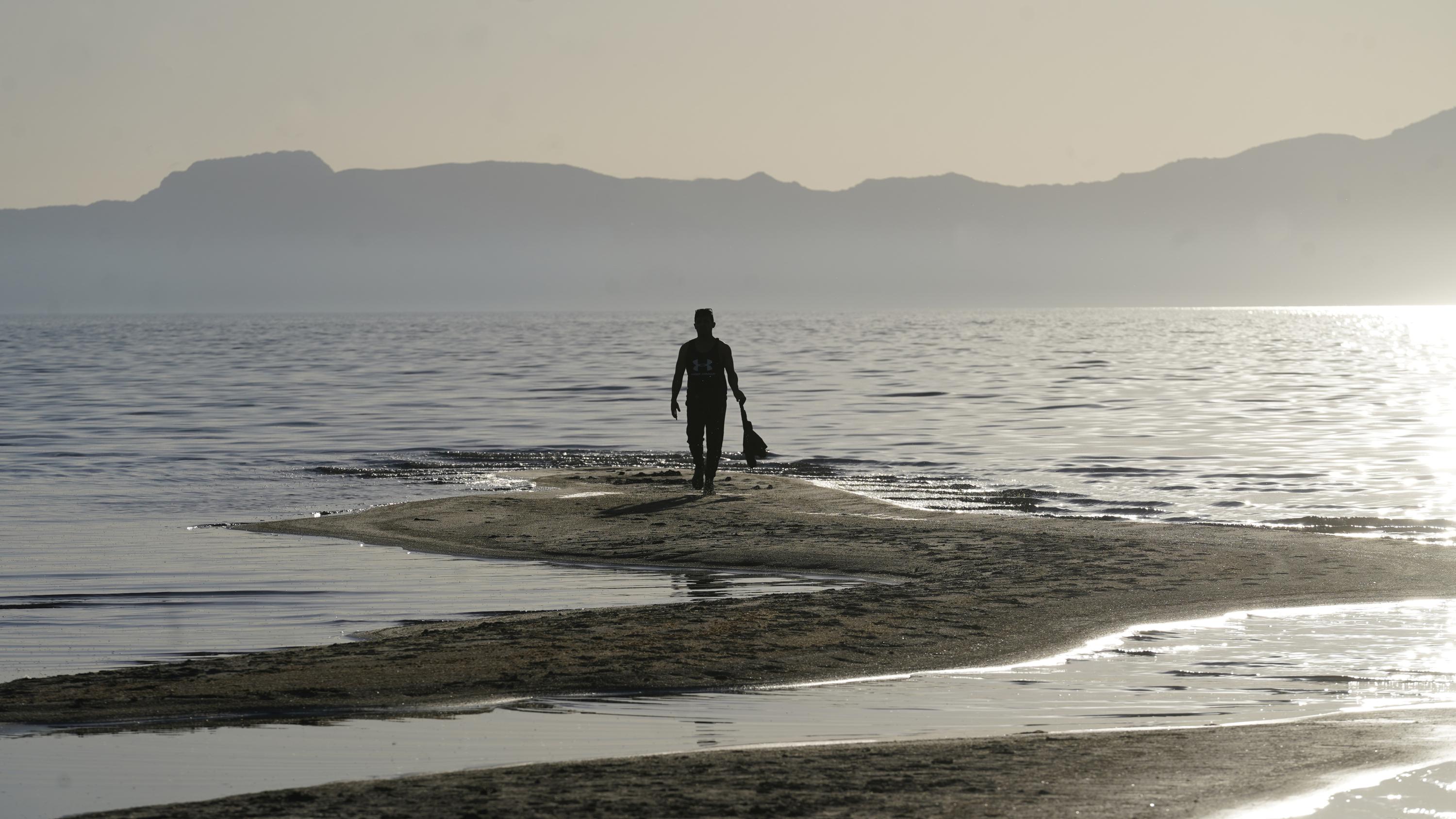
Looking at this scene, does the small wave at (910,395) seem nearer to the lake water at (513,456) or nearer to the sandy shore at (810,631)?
the lake water at (513,456)

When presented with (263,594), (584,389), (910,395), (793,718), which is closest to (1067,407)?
(910,395)

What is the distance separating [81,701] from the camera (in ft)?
24.6

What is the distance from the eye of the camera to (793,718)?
740 cm

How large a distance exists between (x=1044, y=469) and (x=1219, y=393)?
21.1 m

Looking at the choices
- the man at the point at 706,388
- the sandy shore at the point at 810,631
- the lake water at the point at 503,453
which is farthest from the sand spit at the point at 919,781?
the man at the point at 706,388

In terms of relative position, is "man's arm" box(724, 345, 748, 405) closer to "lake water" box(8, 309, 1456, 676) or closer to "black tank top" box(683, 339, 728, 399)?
"black tank top" box(683, 339, 728, 399)

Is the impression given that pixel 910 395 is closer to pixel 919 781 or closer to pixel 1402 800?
pixel 919 781

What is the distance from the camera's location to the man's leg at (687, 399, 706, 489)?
16.9 m

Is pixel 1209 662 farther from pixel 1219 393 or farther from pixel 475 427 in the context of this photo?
pixel 1219 393

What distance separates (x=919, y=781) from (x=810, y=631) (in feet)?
10.9

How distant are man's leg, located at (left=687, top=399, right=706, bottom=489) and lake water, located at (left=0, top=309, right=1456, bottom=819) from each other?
2.73 meters

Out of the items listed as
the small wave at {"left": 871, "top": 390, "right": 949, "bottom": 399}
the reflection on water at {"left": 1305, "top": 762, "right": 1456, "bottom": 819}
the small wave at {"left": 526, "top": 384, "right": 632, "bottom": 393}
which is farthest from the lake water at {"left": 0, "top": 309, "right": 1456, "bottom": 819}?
the reflection on water at {"left": 1305, "top": 762, "right": 1456, "bottom": 819}

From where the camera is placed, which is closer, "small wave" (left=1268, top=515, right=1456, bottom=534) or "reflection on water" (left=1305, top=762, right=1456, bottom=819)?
"reflection on water" (left=1305, top=762, right=1456, bottom=819)

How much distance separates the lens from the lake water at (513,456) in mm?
11219
